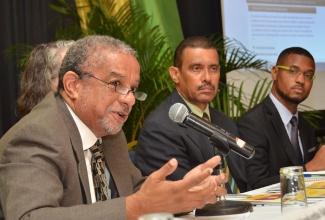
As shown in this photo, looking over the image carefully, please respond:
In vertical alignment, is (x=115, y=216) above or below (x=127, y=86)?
below

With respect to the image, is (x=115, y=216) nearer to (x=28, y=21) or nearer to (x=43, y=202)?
(x=43, y=202)

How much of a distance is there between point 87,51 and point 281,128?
212 centimetres

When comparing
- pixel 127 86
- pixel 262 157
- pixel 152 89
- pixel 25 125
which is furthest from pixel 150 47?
pixel 25 125

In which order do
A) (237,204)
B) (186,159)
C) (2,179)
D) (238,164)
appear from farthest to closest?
1. (238,164)
2. (186,159)
3. (237,204)
4. (2,179)

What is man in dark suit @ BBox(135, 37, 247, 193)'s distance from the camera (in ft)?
10.5

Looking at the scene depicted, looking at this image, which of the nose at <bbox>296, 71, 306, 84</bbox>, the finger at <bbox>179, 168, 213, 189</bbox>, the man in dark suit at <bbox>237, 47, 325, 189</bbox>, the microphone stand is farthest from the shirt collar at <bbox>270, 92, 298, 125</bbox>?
the finger at <bbox>179, 168, 213, 189</bbox>

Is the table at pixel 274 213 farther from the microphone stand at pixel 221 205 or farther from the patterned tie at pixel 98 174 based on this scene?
the patterned tie at pixel 98 174

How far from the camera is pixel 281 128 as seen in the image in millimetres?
4020

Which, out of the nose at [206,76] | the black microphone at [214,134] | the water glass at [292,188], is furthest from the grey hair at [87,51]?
the nose at [206,76]

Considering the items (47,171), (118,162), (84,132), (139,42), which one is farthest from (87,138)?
(139,42)

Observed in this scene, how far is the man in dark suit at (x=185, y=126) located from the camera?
3193mm

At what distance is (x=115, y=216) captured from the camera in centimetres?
181

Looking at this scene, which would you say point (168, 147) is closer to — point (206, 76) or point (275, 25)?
point (206, 76)

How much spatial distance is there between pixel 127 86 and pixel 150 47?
2.23 meters
